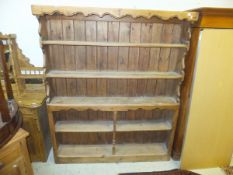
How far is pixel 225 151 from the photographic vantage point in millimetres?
2129

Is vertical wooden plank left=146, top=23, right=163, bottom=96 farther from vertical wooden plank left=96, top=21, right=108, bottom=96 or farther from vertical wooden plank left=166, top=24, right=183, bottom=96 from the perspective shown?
vertical wooden plank left=96, top=21, right=108, bottom=96

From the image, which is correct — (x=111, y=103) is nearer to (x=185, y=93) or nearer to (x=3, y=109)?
(x=185, y=93)

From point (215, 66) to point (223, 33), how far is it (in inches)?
12.6

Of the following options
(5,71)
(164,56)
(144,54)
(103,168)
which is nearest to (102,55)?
(144,54)

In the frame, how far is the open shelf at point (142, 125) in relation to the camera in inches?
83.0

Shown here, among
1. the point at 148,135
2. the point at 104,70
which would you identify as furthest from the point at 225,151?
the point at 104,70

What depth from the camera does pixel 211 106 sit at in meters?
1.88

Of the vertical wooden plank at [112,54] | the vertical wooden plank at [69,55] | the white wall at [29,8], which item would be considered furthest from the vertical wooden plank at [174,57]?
the vertical wooden plank at [69,55]

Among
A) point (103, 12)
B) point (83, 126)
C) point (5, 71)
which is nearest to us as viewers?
point (5, 71)

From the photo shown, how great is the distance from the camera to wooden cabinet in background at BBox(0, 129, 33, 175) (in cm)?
120

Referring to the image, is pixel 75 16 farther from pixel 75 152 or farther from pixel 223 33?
pixel 75 152

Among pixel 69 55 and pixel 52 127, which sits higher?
pixel 69 55

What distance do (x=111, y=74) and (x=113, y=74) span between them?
22mm

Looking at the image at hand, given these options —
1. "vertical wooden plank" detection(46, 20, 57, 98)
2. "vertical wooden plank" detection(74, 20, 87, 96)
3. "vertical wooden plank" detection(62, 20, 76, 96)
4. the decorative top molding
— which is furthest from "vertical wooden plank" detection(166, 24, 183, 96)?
"vertical wooden plank" detection(46, 20, 57, 98)
